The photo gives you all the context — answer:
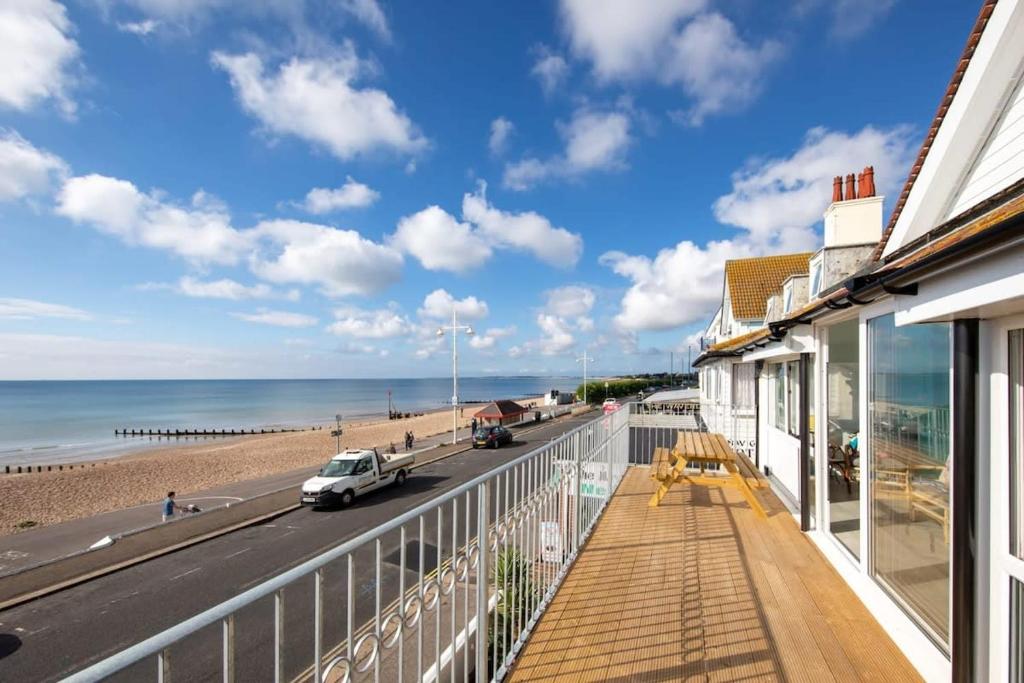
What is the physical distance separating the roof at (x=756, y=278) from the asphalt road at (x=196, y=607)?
13.0 metres

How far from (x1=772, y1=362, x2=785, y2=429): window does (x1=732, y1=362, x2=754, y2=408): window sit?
296 cm

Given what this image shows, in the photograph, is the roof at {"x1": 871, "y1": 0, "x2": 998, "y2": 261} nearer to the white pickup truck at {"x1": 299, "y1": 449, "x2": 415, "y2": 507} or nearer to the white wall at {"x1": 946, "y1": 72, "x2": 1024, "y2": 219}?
the white wall at {"x1": 946, "y1": 72, "x2": 1024, "y2": 219}

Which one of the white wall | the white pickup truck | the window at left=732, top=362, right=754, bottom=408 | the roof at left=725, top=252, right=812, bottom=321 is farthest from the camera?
the roof at left=725, top=252, right=812, bottom=321

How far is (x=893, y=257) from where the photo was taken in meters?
3.57

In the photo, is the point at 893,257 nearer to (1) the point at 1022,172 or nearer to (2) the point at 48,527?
(1) the point at 1022,172

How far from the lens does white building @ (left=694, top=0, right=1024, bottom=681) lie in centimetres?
235

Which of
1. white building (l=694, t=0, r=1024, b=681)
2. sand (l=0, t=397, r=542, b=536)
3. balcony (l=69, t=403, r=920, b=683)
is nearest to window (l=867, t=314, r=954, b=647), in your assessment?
white building (l=694, t=0, r=1024, b=681)

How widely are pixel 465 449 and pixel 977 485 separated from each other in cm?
2376

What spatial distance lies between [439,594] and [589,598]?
6.65ft

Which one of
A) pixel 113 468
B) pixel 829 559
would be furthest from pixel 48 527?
pixel 829 559

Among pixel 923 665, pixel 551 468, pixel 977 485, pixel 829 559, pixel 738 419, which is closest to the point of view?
pixel 977 485

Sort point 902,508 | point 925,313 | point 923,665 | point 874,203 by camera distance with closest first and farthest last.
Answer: point 925,313 → point 923,665 → point 902,508 → point 874,203

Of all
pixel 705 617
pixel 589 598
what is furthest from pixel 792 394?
pixel 589 598

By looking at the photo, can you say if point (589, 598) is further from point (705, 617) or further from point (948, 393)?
point (948, 393)
